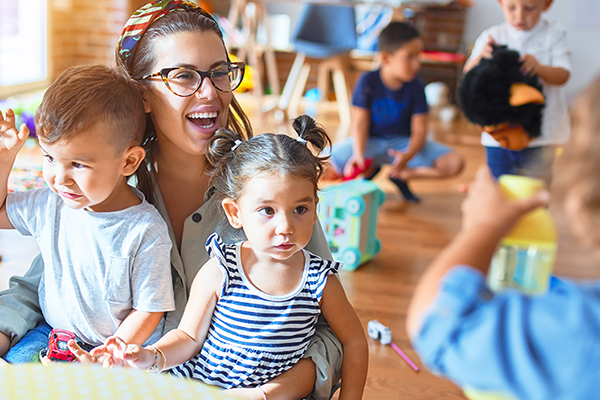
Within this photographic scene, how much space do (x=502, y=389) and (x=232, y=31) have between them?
15.5 ft

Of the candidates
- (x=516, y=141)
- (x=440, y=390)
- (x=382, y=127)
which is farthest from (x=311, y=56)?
(x=440, y=390)

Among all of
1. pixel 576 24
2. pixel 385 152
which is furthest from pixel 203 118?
pixel 576 24

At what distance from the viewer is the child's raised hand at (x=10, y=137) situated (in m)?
1.13

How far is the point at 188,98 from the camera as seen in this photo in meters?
1.19

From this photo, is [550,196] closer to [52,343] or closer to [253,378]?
[253,378]

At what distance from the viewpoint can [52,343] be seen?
1.07 metres

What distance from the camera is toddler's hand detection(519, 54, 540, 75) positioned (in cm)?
197

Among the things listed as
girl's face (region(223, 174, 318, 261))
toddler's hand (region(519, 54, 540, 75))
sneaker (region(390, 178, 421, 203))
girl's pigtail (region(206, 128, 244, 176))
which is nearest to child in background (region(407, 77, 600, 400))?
girl's face (region(223, 174, 318, 261))

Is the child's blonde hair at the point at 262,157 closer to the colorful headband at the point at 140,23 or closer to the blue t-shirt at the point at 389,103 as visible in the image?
the colorful headband at the point at 140,23

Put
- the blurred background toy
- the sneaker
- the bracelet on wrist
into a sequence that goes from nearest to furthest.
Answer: the bracelet on wrist → the sneaker → the blurred background toy

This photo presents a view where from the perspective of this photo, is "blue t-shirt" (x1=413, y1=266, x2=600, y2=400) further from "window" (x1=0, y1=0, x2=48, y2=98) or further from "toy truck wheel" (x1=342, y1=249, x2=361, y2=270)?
"window" (x1=0, y1=0, x2=48, y2=98)

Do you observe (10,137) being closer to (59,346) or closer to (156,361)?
(59,346)

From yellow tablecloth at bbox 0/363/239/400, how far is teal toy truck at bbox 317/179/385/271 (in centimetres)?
156

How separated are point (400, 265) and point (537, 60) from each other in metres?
0.90
